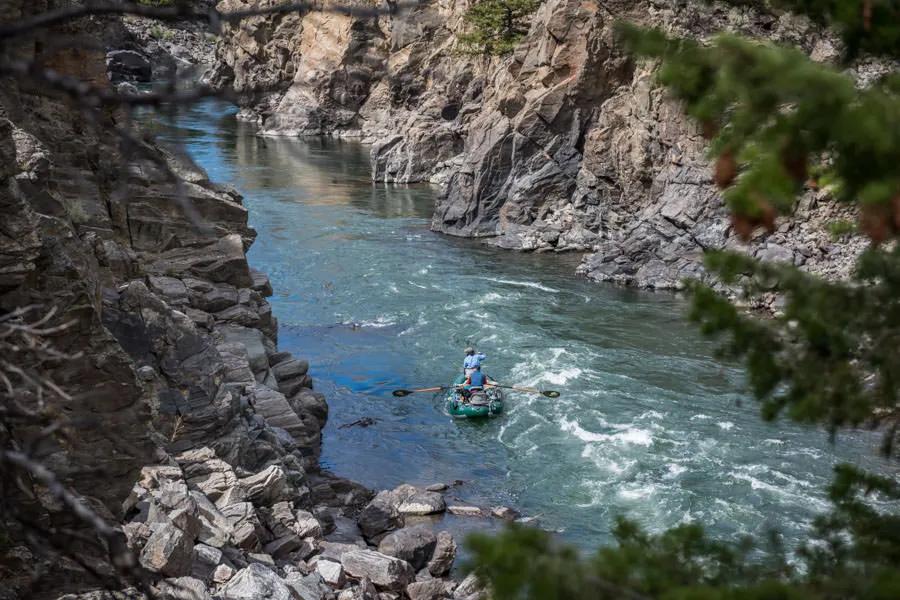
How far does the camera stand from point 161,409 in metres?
13.3

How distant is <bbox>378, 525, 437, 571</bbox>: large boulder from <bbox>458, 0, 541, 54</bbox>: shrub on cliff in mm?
43159

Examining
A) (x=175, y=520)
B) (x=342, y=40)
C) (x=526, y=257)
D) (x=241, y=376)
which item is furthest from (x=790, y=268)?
(x=342, y=40)

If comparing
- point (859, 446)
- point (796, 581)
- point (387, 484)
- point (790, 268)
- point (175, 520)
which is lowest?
point (387, 484)

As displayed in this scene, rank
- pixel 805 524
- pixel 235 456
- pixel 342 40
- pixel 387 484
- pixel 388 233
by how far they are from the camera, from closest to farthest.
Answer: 1. pixel 235 456
2. pixel 805 524
3. pixel 387 484
4. pixel 388 233
5. pixel 342 40

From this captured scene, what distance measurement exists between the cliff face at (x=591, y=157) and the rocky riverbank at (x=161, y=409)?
1043cm

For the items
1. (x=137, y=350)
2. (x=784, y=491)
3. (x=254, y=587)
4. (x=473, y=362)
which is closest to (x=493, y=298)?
(x=473, y=362)

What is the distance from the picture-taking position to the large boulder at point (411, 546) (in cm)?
1411

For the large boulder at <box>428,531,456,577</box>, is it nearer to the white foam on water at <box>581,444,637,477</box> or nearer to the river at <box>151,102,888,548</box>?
the river at <box>151,102,888,548</box>

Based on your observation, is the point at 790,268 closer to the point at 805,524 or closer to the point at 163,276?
the point at 805,524

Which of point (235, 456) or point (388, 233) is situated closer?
point (235, 456)

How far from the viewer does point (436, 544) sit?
14414 mm

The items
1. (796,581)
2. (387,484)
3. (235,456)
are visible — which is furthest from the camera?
(387,484)

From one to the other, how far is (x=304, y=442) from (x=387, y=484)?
5.73 feet

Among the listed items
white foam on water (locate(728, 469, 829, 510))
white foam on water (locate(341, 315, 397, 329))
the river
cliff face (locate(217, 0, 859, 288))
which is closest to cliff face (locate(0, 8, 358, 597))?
the river
